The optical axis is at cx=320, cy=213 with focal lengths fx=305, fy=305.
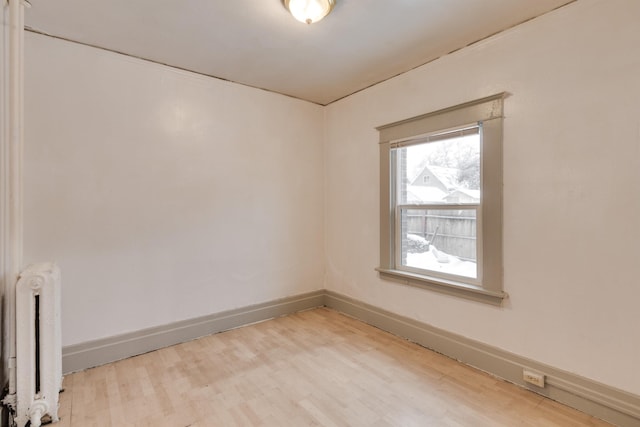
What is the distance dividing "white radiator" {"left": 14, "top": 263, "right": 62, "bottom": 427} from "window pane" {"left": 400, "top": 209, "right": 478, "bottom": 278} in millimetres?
2804

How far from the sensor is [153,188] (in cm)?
277

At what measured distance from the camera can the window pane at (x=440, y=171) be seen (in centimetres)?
255

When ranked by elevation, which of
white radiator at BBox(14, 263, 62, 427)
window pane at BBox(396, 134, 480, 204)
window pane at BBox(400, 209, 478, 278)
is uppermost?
window pane at BBox(396, 134, 480, 204)

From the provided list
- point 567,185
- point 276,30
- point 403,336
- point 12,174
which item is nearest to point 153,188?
point 12,174

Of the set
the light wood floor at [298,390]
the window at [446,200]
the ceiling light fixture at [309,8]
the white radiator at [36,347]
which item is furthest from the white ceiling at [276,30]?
the light wood floor at [298,390]

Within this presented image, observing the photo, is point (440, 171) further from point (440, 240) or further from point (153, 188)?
point (153, 188)

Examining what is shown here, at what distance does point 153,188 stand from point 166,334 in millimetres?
1348

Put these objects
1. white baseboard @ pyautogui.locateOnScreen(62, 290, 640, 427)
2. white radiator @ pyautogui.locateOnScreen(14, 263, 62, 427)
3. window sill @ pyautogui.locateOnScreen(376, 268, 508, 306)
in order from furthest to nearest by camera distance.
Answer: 1. window sill @ pyautogui.locateOnScreen(376, 268, 508, 306)
2. white baseboard @ pyautogui.locateOnScreen(62, 290, 640, 427)
3. white radiator @ pyautogui.locateOnScreen(14, 263, 62, 427)

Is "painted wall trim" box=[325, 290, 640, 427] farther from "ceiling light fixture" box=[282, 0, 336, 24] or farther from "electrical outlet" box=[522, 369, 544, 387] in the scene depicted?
"ceiling light fixture" box=[282, 0, 336, 24]

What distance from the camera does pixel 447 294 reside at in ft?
8.70

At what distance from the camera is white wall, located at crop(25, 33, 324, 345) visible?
2.36m

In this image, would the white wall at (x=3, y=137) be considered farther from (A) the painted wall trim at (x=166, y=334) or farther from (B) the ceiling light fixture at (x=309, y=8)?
(B) the ceiling light fixture at (x=309, y=8)

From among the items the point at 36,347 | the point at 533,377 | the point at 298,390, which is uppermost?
the point at 36,347

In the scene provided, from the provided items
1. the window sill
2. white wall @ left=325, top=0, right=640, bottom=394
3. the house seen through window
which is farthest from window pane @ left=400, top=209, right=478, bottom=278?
white wall @ left=325, top=0, right=640, bottom=394
